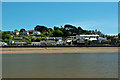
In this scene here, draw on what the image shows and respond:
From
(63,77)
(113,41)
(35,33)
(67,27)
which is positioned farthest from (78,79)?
(67,27)

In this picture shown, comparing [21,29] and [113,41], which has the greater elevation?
[21,29]

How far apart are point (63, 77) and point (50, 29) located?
89.2 meters

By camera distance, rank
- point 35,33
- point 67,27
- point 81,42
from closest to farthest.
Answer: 1. point 81,42
2. point 35,33
3. point 67,27

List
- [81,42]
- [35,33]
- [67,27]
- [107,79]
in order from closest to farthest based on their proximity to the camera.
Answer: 1. [107,79]
2. [81,42]
3. [35,33]
4. [67,27]

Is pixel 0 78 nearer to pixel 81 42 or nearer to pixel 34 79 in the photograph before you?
pixel 34 79

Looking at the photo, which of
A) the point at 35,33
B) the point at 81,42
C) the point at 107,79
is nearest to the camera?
the point at 107,79

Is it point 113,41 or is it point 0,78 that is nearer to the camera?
point 0,78

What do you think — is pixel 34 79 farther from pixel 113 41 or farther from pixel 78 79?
pixel 113 41

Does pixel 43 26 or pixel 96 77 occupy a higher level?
pixel 43 26

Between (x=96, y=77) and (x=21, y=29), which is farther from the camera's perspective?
(x=21, y=29)

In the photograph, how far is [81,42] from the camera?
5116 centimetres

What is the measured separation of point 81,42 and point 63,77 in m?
44.6

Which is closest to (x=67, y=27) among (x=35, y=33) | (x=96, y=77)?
(x=35, y=33)

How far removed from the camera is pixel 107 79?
6.61 metres
